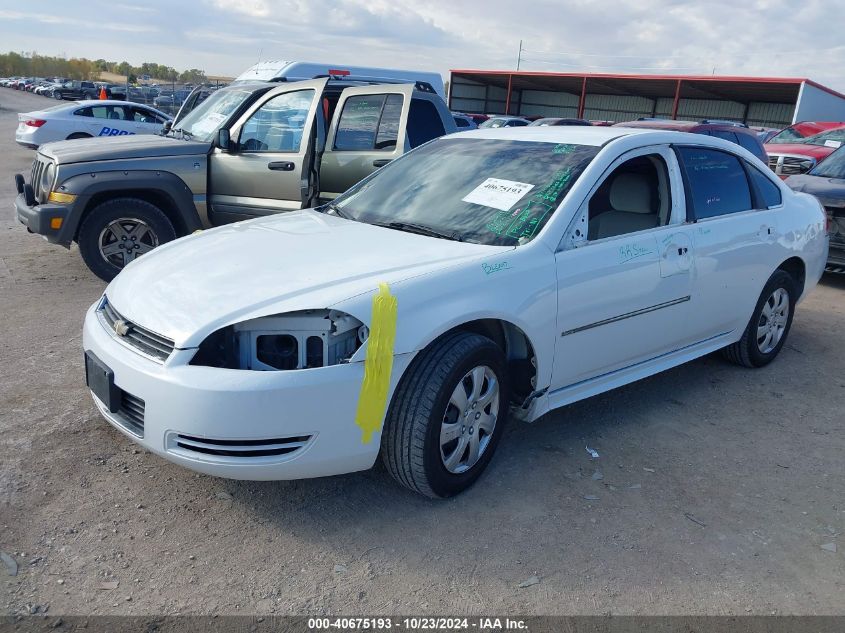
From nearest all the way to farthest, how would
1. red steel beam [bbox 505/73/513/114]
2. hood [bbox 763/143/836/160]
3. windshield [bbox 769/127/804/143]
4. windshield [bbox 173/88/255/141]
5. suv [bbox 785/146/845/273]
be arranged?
windshield [bbox 173/88/255/141]
suv [bbox 785/146/845/273]
hood [bbox 763/143/836/160]
windshield [bbox 769/127/804/143]
red steel beam [bbox 505/73/513/114]

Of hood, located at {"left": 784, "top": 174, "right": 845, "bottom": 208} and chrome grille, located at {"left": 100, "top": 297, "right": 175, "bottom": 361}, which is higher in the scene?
hood, located at {"left": 784, "top": 174, "right": 845, "bottom": 208}

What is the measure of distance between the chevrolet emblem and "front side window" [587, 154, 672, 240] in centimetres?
252

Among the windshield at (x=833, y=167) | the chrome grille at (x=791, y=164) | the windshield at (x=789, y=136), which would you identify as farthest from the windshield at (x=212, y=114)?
the windshield at (x=789, y=136)

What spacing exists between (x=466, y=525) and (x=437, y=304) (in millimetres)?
968

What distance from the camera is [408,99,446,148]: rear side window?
270 inches

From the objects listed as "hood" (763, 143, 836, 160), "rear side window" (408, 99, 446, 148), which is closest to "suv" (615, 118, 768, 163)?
"rear side window" (408, 99, 446, 148)

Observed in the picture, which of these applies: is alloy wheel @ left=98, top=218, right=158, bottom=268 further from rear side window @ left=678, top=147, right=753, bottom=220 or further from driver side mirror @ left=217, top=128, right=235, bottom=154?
rear side window @ left=678, top=147, right=753, bottom=220

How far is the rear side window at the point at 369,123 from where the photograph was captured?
22.5 feet

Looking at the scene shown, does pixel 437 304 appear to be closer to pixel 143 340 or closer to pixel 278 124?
pixel 143 340

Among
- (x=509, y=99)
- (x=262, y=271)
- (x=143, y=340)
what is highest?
(x=509, y=99)

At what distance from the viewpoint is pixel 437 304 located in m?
3.04

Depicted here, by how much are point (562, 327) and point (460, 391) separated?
68cm

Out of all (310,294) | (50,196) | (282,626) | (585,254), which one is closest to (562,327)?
(585,254)

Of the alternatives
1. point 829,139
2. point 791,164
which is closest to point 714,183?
point 791,164
